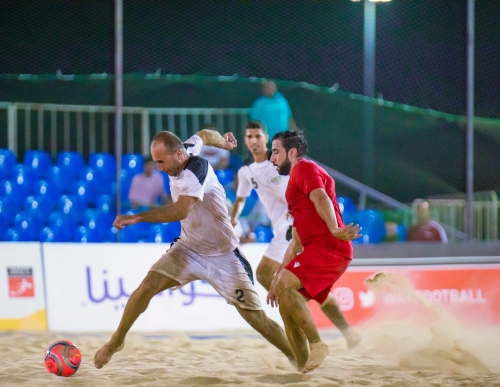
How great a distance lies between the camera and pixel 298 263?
5.51 meters

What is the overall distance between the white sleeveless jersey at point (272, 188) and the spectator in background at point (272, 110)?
10.5ft

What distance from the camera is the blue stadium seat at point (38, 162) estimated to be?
1173 cm

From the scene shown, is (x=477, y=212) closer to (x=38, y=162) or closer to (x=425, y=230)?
(x=425, y=230)

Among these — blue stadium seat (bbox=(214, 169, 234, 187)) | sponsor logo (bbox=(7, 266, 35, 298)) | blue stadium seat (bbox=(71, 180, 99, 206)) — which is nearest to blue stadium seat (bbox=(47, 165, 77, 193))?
blue stadium seat (bbox=(71, 180, 99, 206))

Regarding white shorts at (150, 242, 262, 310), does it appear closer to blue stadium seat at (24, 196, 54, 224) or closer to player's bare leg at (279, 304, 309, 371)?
player's bare leg at (279, 304, 309, 371)

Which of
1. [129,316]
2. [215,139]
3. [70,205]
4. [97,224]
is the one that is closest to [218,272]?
[129,316]

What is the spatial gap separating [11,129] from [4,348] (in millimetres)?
5178

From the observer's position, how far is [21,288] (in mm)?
8844

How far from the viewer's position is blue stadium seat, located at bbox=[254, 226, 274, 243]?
1041 cm

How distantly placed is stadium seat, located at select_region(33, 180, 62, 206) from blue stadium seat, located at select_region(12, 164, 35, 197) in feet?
0.37

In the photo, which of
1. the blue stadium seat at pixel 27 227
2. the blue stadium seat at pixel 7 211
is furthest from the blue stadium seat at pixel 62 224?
the blue stadium seat at pixel 7 211

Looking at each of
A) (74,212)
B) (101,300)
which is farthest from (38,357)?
(74,212)

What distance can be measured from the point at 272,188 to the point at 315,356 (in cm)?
248

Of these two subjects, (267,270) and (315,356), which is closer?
(315,356)
